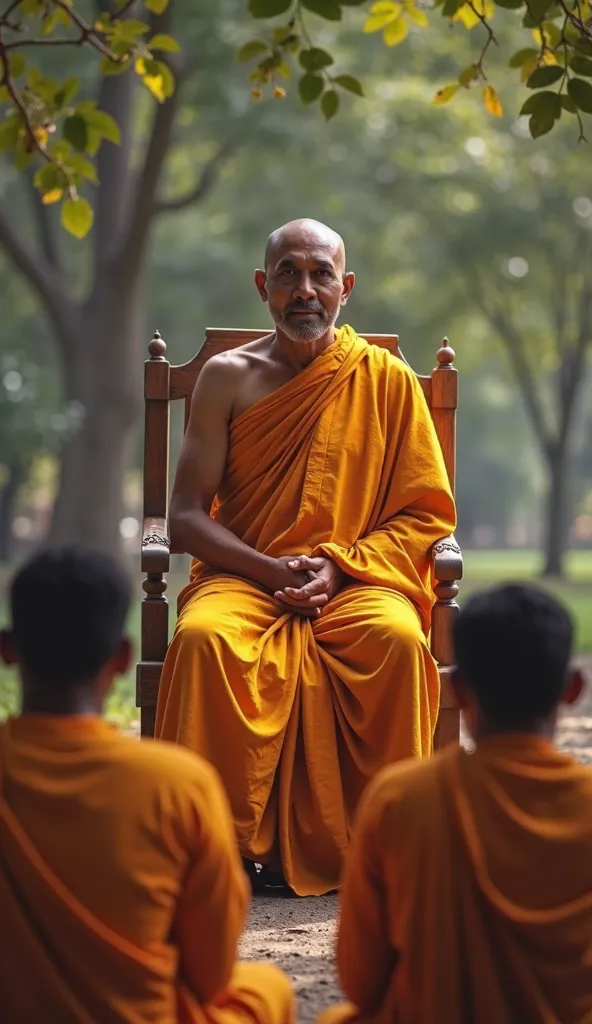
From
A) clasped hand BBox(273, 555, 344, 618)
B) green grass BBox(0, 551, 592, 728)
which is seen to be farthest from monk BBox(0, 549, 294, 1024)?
green grass BBox(0, 551, 592, 728)

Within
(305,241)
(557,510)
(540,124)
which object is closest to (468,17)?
(540,124)

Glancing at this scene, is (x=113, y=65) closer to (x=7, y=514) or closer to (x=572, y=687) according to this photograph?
(x=572, y=687)

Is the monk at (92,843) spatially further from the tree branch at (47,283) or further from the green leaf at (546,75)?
the tree branch at (47,283)

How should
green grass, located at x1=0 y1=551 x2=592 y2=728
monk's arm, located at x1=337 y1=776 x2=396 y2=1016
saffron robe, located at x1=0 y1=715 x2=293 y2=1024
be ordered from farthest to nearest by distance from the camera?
green grass, located at x1=0 y1=551 x2=592 y2=728 → monk's arm, located at x1=337 y1=776 x2=396 y2=1016 → saffron robe, located at x1=0 y1=715 x2=293 y2=1024

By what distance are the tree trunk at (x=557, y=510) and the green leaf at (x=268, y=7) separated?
2186cm

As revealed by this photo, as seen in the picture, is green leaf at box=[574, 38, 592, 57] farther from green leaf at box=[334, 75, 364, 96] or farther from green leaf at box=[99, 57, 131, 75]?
green leaf at box=[99, 57, 131, 75]

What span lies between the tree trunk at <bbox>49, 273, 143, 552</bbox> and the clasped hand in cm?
1187

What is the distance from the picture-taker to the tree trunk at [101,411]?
1645cm

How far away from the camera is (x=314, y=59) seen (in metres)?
4.64

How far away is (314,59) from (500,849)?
3.09m

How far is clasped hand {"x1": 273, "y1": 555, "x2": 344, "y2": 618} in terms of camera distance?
462 cm

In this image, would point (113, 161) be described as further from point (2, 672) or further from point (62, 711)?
point (62, 711)

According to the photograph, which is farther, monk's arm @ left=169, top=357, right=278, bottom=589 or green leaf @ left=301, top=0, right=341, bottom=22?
monk's arm @ left=169, top=357, right=278, bottom=589

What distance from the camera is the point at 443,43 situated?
20.0 m
